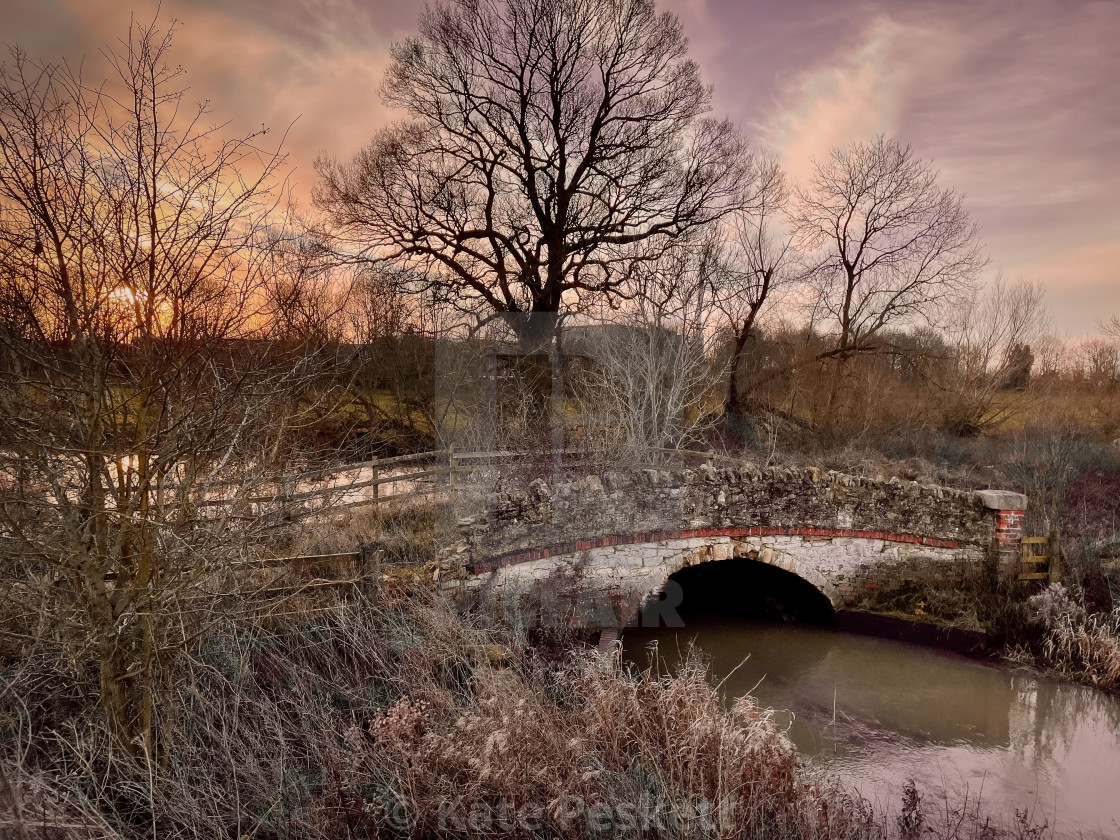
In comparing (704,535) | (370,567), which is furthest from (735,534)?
(370,567)

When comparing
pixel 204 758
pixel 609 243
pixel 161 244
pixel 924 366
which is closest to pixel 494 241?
pixel 609 243

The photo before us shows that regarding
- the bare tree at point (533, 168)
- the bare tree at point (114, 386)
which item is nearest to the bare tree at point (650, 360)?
the bare tree at point (533, 168)

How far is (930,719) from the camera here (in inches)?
264

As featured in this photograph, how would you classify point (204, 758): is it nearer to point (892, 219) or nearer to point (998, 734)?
point (998, 734)

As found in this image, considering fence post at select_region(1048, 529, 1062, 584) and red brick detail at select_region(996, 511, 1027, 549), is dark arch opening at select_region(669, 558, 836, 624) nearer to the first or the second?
red brick detail at select_region(996, 511, 1027, 549)

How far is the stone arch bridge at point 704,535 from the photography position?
7250 mm

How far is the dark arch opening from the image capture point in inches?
387

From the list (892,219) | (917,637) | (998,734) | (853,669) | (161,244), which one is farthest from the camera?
(892,219)

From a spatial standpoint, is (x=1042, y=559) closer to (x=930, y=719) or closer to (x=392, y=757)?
(x=930, y=719)

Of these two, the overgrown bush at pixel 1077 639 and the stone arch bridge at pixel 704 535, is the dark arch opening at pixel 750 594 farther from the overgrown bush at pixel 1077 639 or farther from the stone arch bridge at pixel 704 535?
the overgrown bush at pixel 1077 639

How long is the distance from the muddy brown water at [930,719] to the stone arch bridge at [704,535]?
3.73 feet

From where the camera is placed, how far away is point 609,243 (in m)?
13.6

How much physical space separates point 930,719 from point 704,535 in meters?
3.34

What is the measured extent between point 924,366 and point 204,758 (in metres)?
19.9
